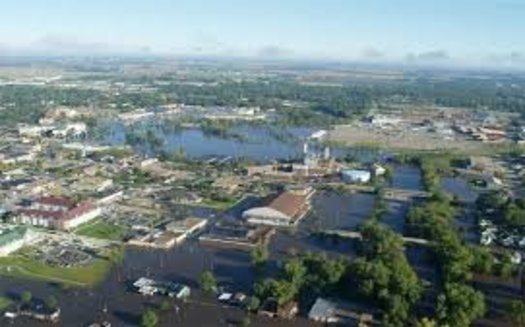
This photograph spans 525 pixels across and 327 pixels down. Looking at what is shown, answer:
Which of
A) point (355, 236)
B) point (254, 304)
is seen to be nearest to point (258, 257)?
point (254, 304)

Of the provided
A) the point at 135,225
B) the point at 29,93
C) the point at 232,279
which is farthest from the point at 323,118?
the point at 232,279

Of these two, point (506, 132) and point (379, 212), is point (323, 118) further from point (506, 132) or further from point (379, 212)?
point (379, 212)

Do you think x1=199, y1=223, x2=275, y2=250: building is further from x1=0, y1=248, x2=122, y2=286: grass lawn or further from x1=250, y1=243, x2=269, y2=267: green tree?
x1=0, y1=248, x2=122, y2=286: grass lawn

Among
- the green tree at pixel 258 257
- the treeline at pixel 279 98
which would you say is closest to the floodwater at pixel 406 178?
the green tree at pixel 258 257

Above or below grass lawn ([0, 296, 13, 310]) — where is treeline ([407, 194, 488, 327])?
above

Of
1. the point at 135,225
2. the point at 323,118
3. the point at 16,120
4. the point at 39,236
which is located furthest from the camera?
the point at 323,118

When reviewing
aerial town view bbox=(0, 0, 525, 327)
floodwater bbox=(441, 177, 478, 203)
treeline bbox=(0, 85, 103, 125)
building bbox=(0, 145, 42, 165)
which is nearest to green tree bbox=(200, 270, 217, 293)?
aerial town view bbox=(0, 0, 525, 327)

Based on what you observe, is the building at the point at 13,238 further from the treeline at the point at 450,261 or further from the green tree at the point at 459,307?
the green tree at the point at 459,307

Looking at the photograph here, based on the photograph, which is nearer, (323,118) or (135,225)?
(135,225)

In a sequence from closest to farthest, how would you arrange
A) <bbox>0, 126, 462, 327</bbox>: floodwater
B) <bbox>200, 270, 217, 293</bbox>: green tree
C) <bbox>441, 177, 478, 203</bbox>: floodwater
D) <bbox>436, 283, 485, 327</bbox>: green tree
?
<bbox>436, 283, 485, 327</bbox>: green tree < <bbox>0, 126, 462, 327</bbox>: floodwater < <bbox>200, 270, 217, 293</bbox>: green tree < <bbox>441, 177, 478, 203</bbox>: floodwater
